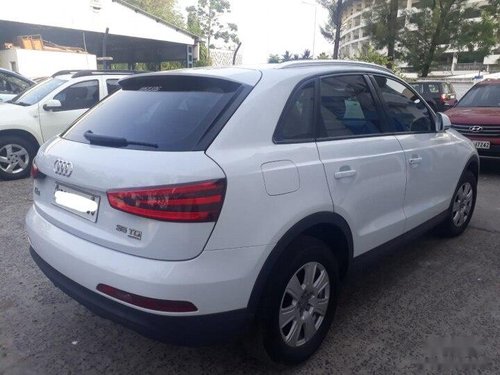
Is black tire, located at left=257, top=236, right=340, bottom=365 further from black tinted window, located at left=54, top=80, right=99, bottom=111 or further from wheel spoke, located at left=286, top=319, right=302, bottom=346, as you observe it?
black tinted window, located at left=54, top=80, right=99, bottom=111

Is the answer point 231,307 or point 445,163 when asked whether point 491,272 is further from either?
point 231,307

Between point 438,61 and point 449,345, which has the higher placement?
point 438,61

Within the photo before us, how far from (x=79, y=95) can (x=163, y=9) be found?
48258mm

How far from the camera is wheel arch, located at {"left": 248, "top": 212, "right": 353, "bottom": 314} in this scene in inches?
83.0

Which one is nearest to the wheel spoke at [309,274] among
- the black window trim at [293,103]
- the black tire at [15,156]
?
the black window trim at [293,103]

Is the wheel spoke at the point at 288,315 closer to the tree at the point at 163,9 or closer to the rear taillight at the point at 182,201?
the rear taillight at the point at 182,201

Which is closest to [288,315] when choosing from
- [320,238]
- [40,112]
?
[320,238]

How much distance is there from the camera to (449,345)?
267 centimetres

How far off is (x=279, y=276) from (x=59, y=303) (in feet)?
6.10

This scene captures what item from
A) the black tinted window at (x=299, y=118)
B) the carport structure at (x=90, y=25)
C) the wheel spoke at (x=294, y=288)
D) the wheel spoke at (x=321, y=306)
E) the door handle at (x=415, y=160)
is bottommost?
the wheel spoke at (x=321, y=306)

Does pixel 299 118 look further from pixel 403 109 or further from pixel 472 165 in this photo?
pixel 472 165

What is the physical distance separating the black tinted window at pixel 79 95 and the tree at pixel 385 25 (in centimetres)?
2402

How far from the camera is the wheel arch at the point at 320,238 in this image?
2107 mm

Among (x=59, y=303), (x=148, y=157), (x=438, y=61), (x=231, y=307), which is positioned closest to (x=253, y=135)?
(x=148, y=157)
